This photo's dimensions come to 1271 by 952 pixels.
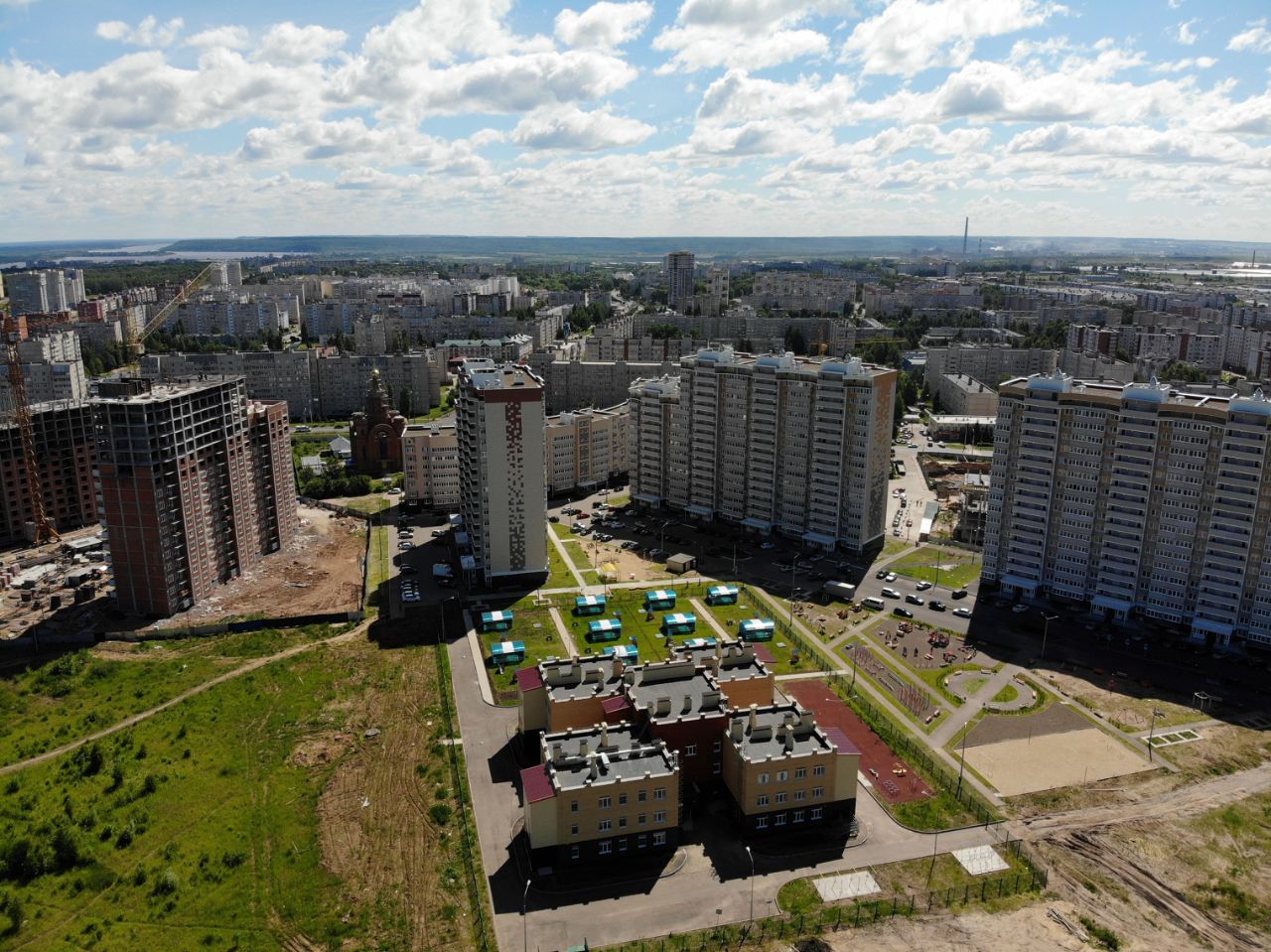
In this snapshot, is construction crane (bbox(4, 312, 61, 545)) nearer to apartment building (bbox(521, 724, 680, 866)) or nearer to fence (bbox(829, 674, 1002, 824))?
apartment building (bbox(521, 724, 680, 866))

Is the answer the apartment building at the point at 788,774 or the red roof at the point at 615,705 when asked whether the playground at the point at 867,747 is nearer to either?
the apartment building at the point at 788,774

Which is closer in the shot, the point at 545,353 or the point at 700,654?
the point at 700,654

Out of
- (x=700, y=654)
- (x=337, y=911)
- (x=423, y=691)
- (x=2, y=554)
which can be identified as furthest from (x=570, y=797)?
(x=2, y=554)

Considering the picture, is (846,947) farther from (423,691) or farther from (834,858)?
(423,691)

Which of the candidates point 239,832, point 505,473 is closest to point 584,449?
point 505,473

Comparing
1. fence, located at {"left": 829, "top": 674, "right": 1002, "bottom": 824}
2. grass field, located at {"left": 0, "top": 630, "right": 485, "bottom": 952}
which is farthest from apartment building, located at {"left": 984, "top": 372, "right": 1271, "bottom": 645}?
grass field, located at {"left": 0, "top": 630, "right": 485, "bottom": 952}

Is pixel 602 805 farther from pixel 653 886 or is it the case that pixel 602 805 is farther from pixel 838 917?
pixel 838 917

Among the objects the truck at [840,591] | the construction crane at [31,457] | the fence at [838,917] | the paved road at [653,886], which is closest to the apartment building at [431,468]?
the construction crane at [31,457]
